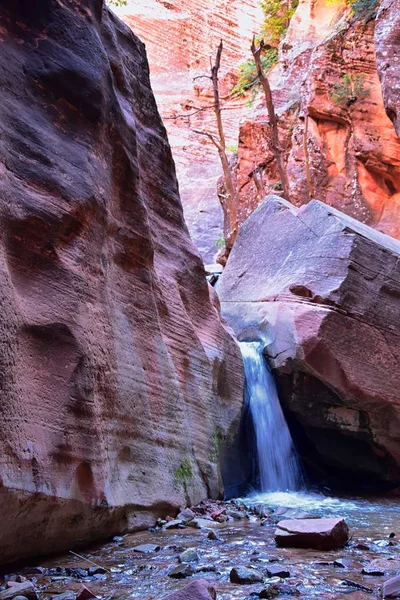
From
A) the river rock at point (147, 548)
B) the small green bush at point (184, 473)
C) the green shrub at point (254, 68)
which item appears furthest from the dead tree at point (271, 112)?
the river rock at point (147, 548)

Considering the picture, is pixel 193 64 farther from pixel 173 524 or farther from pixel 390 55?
pixel 173 524

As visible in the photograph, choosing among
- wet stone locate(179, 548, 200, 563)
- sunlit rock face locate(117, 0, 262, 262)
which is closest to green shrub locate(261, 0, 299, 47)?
sunlit rock face locate(117, 0, 262, 262)

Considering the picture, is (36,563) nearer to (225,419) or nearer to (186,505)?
(186,505)

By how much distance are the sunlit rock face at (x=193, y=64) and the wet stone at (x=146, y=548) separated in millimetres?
23871

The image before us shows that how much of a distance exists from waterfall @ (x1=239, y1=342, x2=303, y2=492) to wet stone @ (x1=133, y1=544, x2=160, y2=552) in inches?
156

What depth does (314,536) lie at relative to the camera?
4.59 metres

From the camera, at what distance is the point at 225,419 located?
7816mm

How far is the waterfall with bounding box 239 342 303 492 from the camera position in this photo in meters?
8.54

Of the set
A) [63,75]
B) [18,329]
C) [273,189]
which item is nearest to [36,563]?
[18,329]

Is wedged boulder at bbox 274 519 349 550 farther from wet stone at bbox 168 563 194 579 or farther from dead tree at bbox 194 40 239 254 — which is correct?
dead tree at bbox 194 40 239 254

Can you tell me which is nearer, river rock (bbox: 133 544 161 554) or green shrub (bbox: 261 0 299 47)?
river rock (bbox: 133 544 161 554)

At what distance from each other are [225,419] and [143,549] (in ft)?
11.1

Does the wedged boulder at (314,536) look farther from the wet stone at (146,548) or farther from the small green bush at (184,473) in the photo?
the small green bush at (184,473)

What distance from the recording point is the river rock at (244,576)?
3609mm
